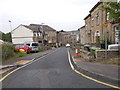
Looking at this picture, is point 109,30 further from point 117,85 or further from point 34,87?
point 34,87

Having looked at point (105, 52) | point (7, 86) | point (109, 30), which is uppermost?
point (109, 30)

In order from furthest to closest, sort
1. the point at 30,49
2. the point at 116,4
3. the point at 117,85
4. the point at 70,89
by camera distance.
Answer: the point at 30,49, the point at 116,4, the point at 117,85, the point at 70,89

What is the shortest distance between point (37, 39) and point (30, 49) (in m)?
29.7

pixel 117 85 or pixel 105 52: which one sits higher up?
pixel 105 52

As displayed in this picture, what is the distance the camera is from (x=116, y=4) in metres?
8.43

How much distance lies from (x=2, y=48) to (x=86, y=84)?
35.1 feet

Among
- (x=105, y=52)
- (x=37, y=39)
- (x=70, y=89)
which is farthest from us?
(x=37, y=39)

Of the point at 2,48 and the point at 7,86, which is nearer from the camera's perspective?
the point at 7,86

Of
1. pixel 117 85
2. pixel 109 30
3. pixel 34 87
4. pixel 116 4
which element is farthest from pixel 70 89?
pixel 109 30

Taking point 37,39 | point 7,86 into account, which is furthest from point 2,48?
point 37,39

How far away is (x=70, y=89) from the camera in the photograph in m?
5.08

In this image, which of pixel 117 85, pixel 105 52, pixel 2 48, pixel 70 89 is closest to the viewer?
pixel 70 89

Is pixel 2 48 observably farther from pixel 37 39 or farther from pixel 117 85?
pixel 37 39

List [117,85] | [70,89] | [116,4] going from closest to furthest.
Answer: [70,89] < [117,85] < [116,4]
